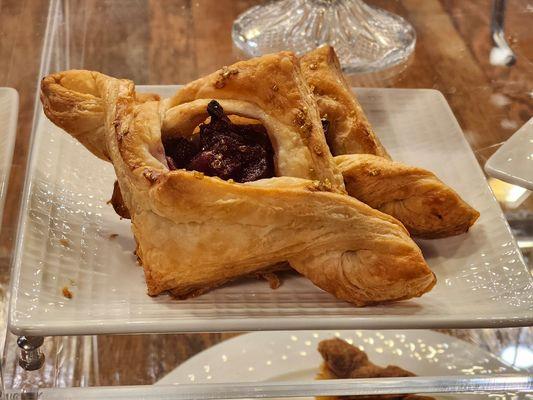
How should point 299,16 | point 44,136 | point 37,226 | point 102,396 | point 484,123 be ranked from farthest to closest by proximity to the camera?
point 299,16, point 484,123, point 44,136, point 37,226, point 102,396

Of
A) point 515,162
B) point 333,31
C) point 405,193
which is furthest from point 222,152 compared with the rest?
point 333,31

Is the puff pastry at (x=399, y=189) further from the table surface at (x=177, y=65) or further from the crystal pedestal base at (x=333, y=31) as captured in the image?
the crystal pedestal base at (x=333, y=31)

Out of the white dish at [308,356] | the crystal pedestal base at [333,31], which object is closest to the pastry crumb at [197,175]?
the white dish at [308,356]

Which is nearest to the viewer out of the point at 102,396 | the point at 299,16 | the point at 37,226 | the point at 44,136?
the point at 102,396

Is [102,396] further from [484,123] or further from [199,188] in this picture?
[484,123]

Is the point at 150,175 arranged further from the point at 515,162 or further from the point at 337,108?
the point at 515,162

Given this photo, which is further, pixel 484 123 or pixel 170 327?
pixel 484 123

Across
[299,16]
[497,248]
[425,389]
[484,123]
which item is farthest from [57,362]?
[299,16]
